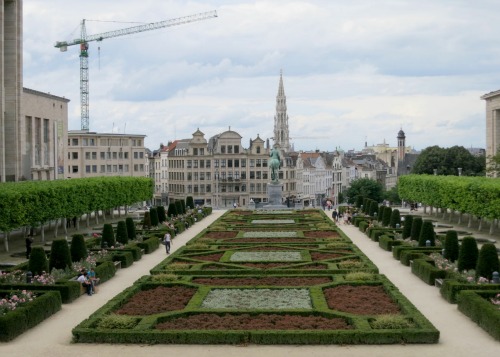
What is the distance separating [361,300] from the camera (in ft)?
103

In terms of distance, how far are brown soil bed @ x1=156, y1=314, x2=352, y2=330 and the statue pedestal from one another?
2562 inches

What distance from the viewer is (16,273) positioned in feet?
120

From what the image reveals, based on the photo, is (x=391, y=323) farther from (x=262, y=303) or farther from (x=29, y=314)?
(x=29, y=314)

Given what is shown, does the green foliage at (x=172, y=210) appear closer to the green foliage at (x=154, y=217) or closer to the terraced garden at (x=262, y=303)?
the green foliage at (x=154, y=217)

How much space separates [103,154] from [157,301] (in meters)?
109

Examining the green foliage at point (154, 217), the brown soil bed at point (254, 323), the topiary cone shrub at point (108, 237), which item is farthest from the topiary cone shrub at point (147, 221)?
the brown soil bed at point (254, 323)

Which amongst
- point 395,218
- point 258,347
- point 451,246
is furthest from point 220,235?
point 258,347

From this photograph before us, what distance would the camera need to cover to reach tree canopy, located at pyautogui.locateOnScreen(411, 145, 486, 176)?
118 meters

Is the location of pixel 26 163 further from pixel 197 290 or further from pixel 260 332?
pixel 260 332

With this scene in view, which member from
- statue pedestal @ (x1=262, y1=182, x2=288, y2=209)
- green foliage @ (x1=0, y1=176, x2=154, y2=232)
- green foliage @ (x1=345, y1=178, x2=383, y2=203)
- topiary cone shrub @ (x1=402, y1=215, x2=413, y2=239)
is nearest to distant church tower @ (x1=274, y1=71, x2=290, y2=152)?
green foliage @ (x1=345, y1=178, x2=383, y2=203)

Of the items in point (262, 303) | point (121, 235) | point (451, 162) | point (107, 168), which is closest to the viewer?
point (262, 303)

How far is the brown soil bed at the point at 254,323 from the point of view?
26.5m

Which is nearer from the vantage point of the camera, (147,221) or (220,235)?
(220,235)

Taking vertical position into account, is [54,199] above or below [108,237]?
above
